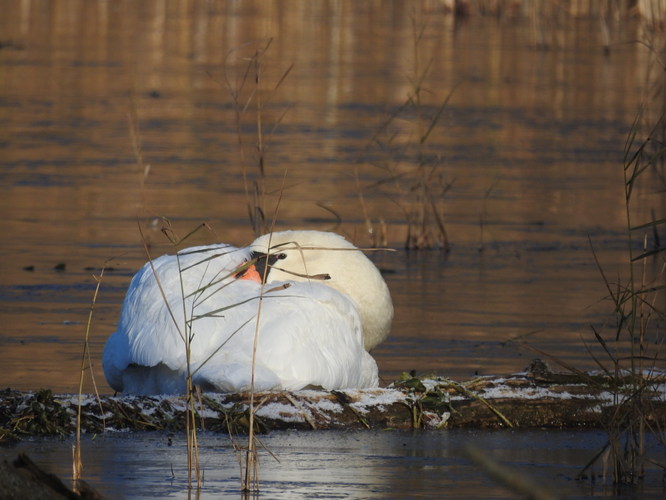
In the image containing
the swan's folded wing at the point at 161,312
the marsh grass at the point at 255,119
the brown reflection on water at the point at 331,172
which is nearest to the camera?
the swan's folded wing at the point at 161,312

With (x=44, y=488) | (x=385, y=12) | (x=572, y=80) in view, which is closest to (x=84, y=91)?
(x=572, y=80)

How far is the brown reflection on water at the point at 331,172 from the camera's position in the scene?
392 inches

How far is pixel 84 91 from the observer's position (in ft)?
78.9

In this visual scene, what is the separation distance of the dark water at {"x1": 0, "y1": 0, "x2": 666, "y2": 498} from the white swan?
34 cm

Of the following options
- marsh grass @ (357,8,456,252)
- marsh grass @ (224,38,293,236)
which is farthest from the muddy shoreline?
marsh grass @ (357,8,456,252)

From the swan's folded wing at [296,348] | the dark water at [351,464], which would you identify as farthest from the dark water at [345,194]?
the swan's folded wing at [296,348]

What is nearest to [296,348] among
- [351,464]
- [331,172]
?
[351,464]

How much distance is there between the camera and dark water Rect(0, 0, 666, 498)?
21.0 ft

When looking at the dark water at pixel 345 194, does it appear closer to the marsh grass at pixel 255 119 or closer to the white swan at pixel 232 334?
the marsh grass at pixel 255 119

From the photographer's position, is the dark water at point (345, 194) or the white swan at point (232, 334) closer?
Result: the dark water at point (345, 194)

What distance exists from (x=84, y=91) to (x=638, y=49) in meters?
17.7

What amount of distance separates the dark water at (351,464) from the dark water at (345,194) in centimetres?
2

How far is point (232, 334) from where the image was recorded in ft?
21.1

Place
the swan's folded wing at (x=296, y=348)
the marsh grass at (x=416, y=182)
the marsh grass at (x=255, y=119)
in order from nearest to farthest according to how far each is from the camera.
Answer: the swan's folded wing at (x=296, y=348) → the marsh grass at (x=255, y=119) → the marsh grass at (x=416, y=182)
